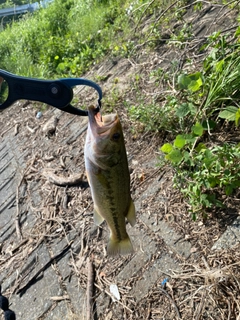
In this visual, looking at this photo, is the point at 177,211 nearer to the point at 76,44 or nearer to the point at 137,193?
the point at 137,193

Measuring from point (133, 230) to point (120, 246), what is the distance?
93 centimetres

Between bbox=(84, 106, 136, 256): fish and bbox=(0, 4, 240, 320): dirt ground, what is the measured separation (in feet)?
2.59

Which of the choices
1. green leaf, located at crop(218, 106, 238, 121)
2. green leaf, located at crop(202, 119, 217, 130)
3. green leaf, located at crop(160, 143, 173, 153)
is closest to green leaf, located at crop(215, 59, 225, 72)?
green leaf, located at crop(218, 106, 238, 121)

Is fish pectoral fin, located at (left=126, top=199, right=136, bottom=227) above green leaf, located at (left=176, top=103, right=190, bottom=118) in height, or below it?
above

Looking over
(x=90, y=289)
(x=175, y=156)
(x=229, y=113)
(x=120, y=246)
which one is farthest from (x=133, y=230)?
(x=229, y=113)

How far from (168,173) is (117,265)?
104 cm

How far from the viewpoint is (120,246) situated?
7.93 ft

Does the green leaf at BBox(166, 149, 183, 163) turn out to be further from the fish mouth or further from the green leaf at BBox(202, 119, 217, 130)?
the fish mouth

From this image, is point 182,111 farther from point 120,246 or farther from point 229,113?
point 120,246

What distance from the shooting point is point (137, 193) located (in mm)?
3664

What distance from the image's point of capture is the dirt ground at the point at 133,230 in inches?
108

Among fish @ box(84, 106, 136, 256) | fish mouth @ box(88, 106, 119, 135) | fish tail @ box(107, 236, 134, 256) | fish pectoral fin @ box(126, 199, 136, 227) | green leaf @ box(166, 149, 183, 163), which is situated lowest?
green leaf @ box(166, 149, 183, 163)

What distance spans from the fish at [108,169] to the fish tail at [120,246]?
6 centimetres

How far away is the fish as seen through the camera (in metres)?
1.86
